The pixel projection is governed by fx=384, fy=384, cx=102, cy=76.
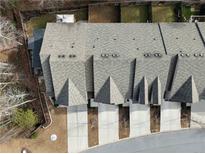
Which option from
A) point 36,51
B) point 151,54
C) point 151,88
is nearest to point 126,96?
point 151,88

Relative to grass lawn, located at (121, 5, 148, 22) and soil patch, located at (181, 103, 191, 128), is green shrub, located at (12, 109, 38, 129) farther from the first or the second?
soil patch, located at (181, 103, 191, 128)

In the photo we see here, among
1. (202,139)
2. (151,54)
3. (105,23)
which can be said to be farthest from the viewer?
(202,139)

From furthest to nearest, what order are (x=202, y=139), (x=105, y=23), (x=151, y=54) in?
1. (x=202, y=139)
2. (x=105, y=23)
3. (x=151, y=54)

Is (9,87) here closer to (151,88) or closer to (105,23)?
(105,23)

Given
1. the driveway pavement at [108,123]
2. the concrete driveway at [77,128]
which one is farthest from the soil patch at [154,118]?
the concrete driveway at [77,128]

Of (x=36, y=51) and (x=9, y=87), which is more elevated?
(x=36, y=51)

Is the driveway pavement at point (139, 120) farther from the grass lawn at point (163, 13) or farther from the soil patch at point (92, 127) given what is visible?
the grass lawn at point (163, 13)

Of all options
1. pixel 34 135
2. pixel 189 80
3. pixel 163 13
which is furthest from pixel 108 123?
pixel 163 13

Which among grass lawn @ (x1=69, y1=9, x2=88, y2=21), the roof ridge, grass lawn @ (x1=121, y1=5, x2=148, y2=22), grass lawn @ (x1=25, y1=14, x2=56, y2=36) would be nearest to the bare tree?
grass lawn @ (x1=25, y1=14, x2=56, y2=36)
